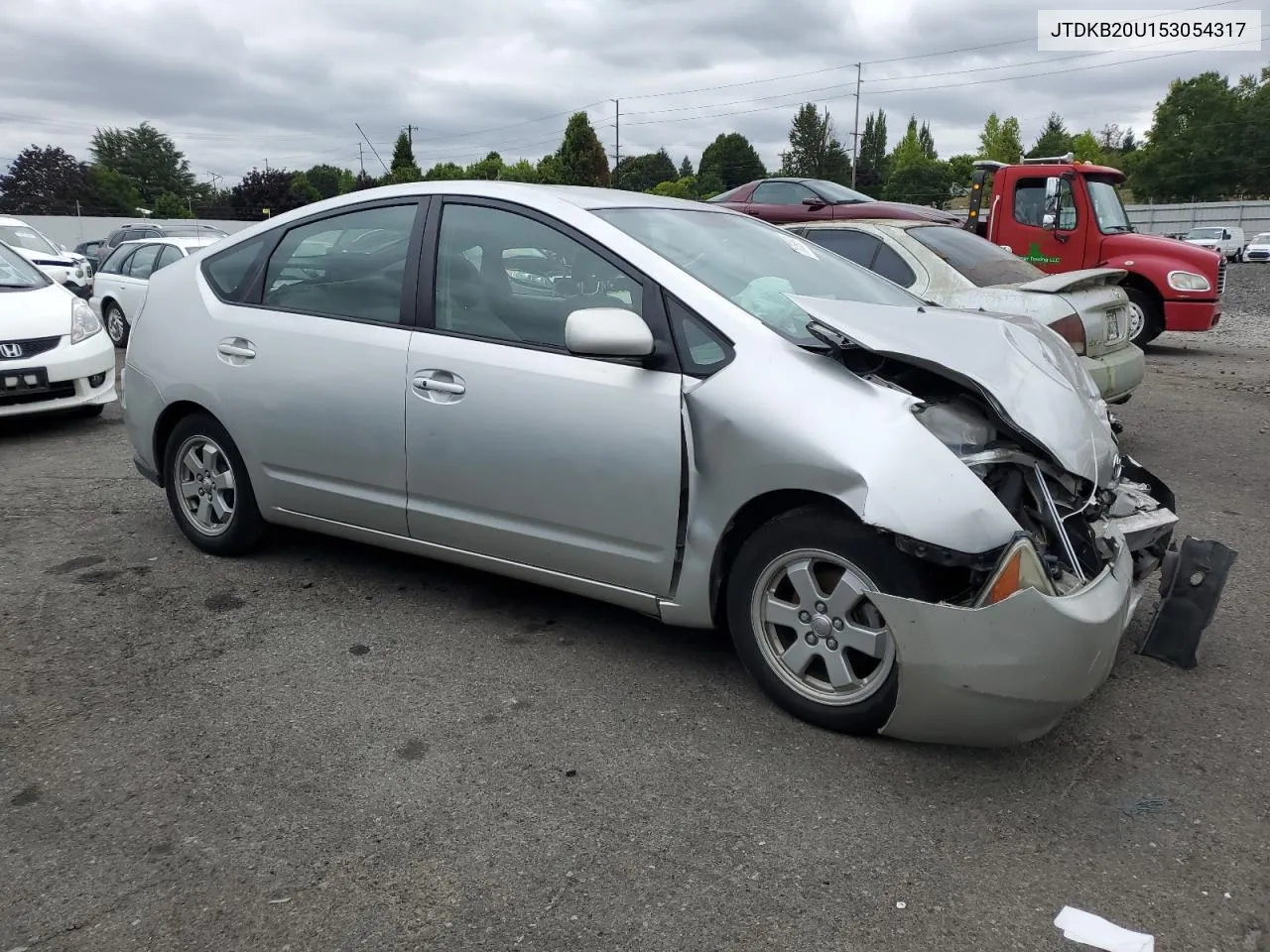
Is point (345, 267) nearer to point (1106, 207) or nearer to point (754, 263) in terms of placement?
point (754, 263)

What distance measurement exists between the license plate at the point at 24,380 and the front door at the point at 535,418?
4.88 metres

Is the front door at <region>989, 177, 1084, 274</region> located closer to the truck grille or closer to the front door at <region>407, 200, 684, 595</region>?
the front door at <region>407, 200, 684, 595</region>

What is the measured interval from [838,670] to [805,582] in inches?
11.2

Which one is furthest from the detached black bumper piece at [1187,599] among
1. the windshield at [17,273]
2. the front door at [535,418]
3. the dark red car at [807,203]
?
the windshield at [17,273]

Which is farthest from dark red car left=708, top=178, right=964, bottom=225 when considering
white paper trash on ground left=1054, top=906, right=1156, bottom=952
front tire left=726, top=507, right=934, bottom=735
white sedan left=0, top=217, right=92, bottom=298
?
white sedan left=0, top=217, right=92, bottom=298

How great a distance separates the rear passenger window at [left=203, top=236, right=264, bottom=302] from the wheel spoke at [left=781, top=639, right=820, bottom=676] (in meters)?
2.89

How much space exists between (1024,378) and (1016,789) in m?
1.23

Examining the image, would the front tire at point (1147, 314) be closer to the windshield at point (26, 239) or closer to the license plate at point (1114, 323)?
the license plate at point (1114, 323)

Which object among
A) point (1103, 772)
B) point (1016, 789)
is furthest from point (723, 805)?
point (1103, 772)

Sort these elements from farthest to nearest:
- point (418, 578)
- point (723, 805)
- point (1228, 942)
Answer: point (418, 578) < point (723, 805) < point (1228, 942)

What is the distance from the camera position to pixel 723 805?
9.07 ft

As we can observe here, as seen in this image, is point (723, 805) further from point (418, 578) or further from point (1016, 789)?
point (418, 578)

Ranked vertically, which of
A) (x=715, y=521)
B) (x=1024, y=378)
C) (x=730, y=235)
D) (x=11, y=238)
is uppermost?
(x=11, y=238)

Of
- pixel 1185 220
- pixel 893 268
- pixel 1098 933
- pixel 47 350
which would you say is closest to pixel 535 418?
pixel 1098 933
